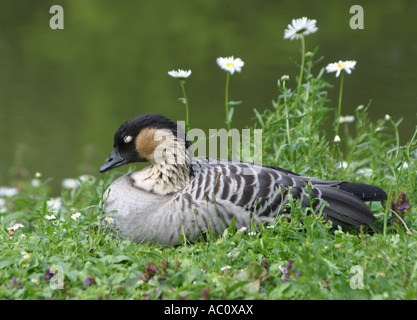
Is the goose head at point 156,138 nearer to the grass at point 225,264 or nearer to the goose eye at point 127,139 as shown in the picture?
the goose eye at point 127,139

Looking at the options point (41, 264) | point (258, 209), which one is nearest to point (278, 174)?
point (258, 209)

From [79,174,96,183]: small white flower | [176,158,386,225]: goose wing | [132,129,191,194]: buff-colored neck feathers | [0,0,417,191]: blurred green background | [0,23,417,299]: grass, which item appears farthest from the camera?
[0,0,417,191]: blurred green background

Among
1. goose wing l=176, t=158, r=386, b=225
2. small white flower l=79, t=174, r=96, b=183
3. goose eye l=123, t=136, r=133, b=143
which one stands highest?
goose eye l=123, t=136, r=133, b=143

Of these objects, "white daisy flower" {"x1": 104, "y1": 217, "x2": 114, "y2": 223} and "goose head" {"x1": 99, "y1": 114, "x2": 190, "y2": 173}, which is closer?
"white daisy flower" {"x1": 104, "y1": 217, "x2": 114, "y2": 223}

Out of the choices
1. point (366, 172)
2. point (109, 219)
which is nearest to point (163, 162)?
point (109, 219)

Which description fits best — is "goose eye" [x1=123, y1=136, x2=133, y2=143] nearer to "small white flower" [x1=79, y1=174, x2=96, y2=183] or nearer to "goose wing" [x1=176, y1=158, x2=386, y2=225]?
"goose wing" [x1=176, y1=158, x2=386, y2=225]

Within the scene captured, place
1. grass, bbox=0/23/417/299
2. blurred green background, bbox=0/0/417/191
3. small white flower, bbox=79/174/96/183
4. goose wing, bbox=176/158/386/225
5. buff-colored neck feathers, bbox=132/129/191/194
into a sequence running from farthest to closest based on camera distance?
blurred green background, bbox=0/0/417/191
small white flower, bbox=79/174/96/183
buff-colored neck feathers, bbox=132/129/191/194
goose wing, bbox=176/158/386/225
grass, bbox=0/23/417/299

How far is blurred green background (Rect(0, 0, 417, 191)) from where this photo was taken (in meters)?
11.4

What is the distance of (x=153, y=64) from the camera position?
1523 cm

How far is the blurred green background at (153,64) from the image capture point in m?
11.4

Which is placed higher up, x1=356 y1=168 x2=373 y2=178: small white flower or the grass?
x1=356 y1=168 x2=373 y2=178: small white flower

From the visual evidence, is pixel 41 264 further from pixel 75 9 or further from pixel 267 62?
pixel 75 9

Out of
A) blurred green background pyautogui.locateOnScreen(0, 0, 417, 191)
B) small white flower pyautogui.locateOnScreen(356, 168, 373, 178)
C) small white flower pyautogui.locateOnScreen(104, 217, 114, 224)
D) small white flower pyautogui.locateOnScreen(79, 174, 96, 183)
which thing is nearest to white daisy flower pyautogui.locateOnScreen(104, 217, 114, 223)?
small white flower pyautogui.locateOnScreen(104, 217, 114, 224)

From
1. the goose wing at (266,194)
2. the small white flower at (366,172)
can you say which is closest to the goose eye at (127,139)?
the goose wing at (266,194)
